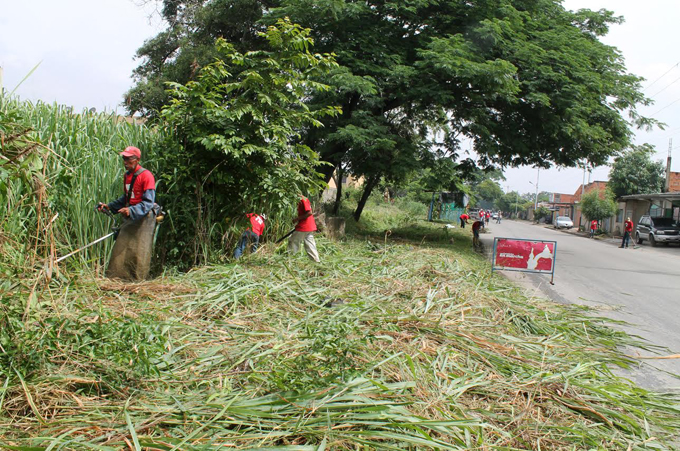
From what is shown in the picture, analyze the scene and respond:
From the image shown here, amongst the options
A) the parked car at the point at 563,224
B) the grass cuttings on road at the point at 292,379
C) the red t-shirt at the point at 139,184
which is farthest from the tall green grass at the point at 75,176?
the parked car at the point at 563,224

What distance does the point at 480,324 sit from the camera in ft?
14.5

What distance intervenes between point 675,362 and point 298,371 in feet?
13.0

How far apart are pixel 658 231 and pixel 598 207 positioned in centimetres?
1218

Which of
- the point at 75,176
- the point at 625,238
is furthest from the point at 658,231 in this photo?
the point at 75,176

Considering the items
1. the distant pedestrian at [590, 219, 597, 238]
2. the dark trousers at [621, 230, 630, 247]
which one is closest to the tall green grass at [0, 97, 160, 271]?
the dark trousers at [621, 230, 630, 247]

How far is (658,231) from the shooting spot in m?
23.7

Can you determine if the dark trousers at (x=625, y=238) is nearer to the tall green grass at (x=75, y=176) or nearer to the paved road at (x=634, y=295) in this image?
the paved road at (x=634, y=295)

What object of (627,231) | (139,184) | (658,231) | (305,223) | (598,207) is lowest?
(305,223)

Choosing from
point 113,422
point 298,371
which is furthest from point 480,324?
point 113,422

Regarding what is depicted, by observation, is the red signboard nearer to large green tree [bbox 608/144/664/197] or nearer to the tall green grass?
the tall green grass

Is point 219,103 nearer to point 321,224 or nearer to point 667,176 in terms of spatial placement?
point 321,224

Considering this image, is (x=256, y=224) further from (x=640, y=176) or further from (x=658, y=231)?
(x=640, y=176)

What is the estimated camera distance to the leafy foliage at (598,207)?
115 ft

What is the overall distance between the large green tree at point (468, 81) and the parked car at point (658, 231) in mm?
13571
